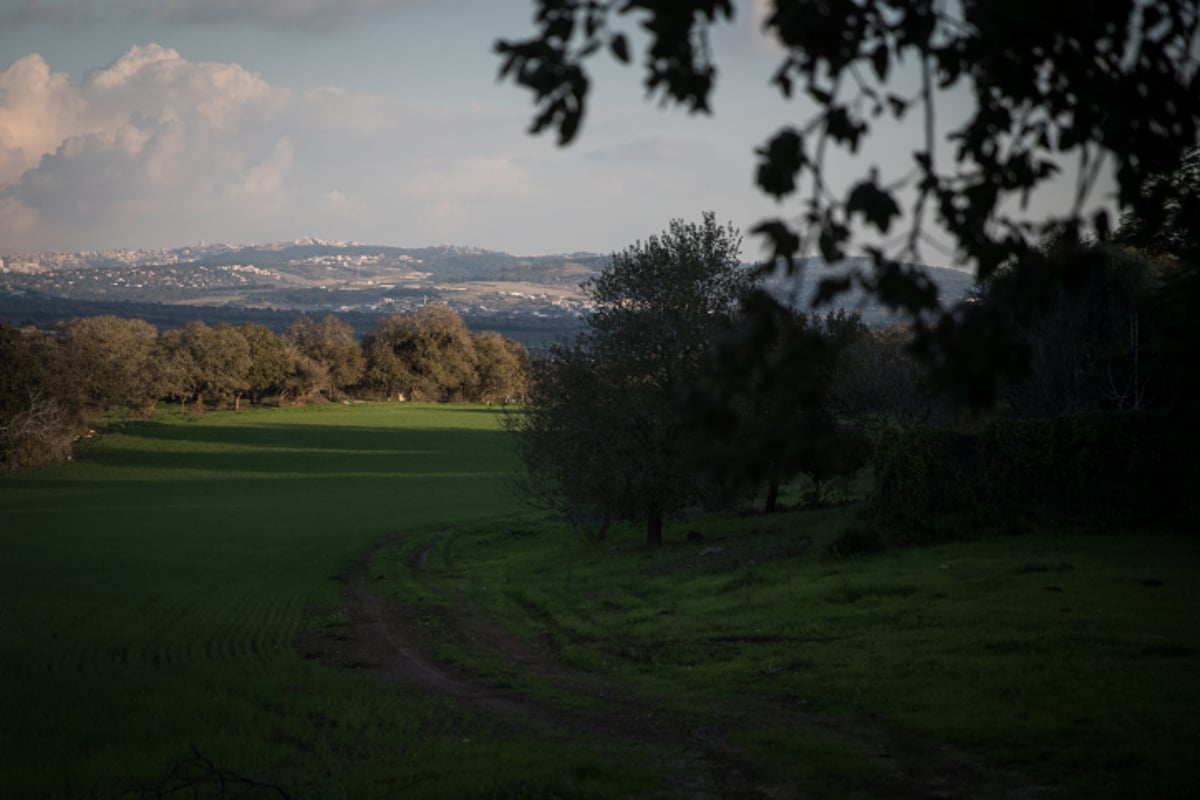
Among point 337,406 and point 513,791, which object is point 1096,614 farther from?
point 337,406

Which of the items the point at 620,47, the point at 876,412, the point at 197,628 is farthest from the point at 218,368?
the point at 620,47

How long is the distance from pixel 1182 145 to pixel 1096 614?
13.3m

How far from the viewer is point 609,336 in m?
34.0

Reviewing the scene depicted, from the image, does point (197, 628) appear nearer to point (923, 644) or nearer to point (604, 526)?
point (923, 644)

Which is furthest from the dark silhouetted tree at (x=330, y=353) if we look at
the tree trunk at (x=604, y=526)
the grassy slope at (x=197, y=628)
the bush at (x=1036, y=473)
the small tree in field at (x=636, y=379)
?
the bush at (x=1036, y=473)

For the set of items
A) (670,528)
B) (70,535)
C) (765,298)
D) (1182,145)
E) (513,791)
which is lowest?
(70,535)

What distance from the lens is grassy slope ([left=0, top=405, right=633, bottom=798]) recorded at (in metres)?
12.0

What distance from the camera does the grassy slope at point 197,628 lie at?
1202 cm

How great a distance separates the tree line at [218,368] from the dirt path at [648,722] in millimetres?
41223

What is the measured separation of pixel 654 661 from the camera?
1764 centimetres

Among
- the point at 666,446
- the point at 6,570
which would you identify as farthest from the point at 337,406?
the point at 666,446

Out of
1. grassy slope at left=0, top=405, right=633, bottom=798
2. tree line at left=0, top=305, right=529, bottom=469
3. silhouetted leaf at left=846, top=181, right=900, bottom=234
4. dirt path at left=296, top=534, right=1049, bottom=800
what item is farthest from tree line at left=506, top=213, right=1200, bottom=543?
tree line at left=0, top=305, right=529, bottom=469

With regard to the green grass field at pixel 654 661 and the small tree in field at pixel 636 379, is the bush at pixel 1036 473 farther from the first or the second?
the small tree in field at pixel 636 379

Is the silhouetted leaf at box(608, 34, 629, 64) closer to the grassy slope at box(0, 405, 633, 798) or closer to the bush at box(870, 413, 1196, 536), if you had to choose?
the grassy slope at box(0, 405, 633, 798)
